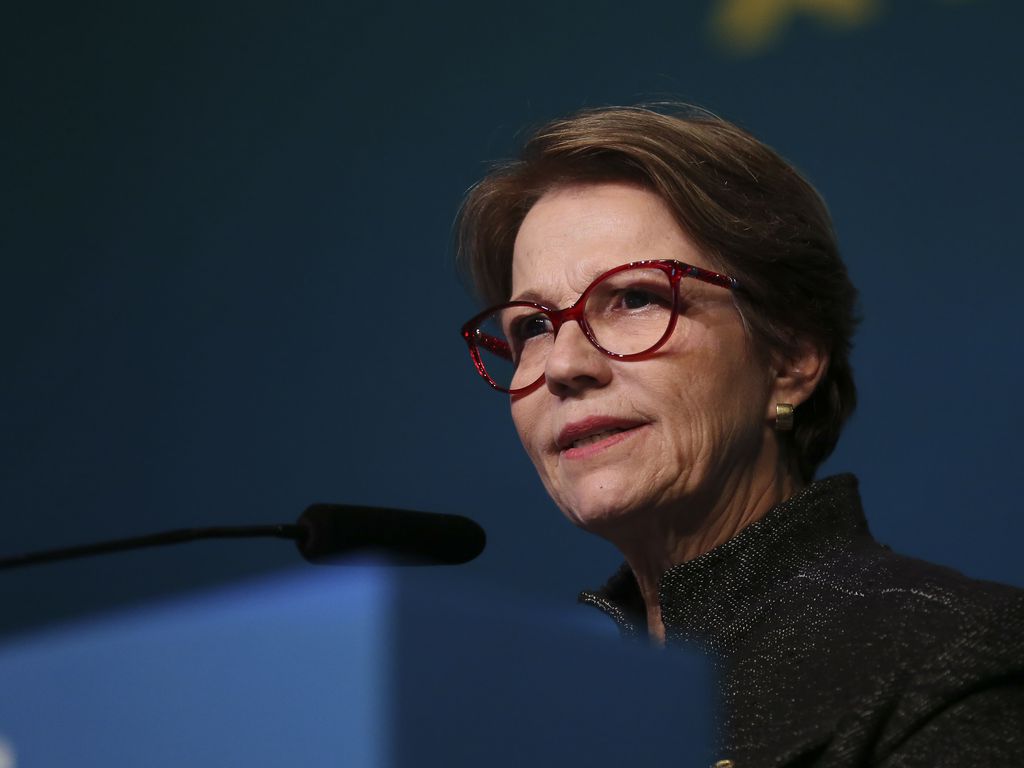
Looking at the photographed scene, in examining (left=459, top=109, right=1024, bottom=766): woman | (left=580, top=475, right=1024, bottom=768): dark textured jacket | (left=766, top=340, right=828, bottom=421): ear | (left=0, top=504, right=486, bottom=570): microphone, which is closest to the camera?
A: (left=0, top=504, right=486, bottom=570): microphone

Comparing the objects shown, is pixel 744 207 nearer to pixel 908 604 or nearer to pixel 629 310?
pixel 629 310

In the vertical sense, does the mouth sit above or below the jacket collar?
above

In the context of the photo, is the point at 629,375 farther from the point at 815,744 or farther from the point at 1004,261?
the point at 1004,261

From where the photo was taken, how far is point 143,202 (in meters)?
2.68

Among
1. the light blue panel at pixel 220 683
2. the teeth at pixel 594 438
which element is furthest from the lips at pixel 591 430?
the light blue panel at pixel 220 683

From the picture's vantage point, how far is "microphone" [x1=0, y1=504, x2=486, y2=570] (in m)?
0.94

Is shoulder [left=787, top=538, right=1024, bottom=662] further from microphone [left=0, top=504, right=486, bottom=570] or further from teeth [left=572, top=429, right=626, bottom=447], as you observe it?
microphone [left=0, top=504, right=486, bottom=570]

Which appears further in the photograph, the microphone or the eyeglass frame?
the eyeglass frame

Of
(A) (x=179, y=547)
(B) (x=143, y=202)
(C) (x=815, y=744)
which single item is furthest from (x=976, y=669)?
(B) (x=143, y=202)

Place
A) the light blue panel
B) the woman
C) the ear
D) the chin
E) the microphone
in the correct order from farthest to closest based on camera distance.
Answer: the ear → the chin → the woman → the microphone → the light blue panel

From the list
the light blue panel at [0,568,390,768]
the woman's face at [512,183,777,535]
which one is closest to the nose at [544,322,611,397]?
the woman's face at [512,183,777,535]

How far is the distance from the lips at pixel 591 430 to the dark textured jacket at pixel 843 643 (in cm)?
16

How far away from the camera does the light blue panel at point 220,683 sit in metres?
0.68

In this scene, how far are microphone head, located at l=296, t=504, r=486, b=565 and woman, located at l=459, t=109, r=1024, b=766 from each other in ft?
1.04
